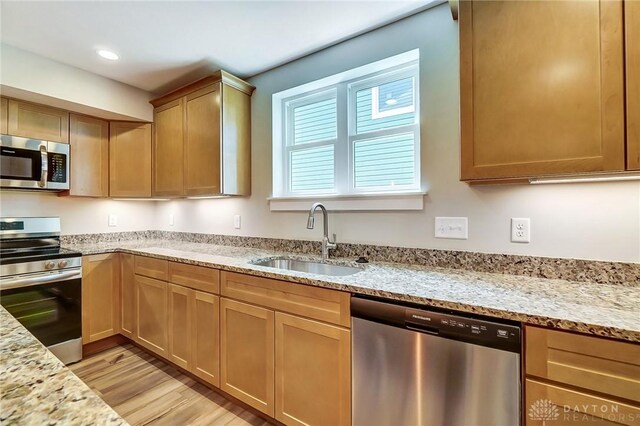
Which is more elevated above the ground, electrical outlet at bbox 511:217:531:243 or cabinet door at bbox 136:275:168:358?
electrical outlet at bbox 511:217:531:243

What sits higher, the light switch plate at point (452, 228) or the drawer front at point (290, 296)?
the light switch plate at point (452, 228)

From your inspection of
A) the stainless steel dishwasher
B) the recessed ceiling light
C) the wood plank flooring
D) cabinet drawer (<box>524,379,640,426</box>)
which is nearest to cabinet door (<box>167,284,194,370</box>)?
the wood plank flooring

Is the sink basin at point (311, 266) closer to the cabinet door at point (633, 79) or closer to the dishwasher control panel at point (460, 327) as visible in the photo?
the dishwasher control panel at point (460, 327)

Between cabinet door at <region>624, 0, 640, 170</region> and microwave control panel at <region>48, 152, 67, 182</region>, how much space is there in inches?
141

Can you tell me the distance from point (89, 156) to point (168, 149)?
72 cm

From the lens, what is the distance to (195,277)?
1.96 metres

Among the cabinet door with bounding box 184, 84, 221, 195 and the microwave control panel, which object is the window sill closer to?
the cabinet door with bounding box 184, 84, 221, 195

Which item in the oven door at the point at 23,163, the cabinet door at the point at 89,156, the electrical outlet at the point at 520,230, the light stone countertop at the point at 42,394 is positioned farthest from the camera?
the cabinet door at the point at 89,156

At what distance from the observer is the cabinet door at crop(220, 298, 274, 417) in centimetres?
160

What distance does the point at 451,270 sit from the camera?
1.56 m

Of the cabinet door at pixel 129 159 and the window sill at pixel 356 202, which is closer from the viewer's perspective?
the window sill at pixel 356 202

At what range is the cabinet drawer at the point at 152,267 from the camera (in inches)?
85.6

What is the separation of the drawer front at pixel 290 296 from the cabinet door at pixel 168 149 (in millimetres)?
1301

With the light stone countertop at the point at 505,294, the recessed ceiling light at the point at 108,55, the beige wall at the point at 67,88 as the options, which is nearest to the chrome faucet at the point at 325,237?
the light stone countertop at the point at 505,294
